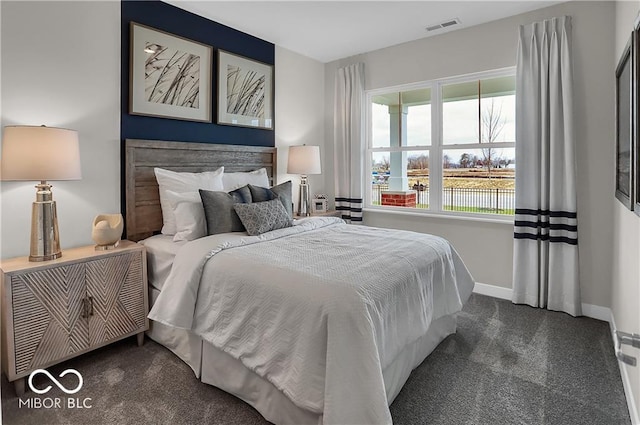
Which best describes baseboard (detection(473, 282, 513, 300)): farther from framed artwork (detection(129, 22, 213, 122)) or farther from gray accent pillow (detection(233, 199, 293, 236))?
framed artwork (detection(129, 22, 213, 122))

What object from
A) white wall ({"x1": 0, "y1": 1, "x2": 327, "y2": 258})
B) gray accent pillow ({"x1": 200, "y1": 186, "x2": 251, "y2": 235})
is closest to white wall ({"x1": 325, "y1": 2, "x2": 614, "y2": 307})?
gray accent pillow ({"x1": 200, "y1": 186, "x2": 251, "y2": 235})

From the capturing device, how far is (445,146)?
395 cm

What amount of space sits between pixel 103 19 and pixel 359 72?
272 cm

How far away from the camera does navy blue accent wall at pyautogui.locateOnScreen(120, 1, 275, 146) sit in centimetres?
287

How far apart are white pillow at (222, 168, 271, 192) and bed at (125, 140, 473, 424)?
77 centimetres

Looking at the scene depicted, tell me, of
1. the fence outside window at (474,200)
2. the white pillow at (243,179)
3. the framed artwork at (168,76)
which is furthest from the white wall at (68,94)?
the fence outside window at (474,200)

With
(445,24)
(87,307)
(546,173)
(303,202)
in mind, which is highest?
(445,24)

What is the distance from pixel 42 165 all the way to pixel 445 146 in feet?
11.7

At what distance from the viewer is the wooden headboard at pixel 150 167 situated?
9.44 feet

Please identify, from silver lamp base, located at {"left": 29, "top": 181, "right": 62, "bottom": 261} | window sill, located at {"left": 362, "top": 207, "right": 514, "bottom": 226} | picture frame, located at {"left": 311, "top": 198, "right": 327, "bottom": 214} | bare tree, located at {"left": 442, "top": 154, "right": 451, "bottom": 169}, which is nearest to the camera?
silver lamp base, located at {"left": 29, "top": 181, "right": 62, "bottom": 261}

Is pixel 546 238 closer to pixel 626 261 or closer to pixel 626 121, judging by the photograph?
pixel 626 261

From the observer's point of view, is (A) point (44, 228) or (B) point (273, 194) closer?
(A) point (44, 228)

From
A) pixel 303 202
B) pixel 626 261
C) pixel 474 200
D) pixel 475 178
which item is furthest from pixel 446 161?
pixel 626 261

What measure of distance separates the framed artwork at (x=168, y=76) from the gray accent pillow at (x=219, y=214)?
94 centimetres
